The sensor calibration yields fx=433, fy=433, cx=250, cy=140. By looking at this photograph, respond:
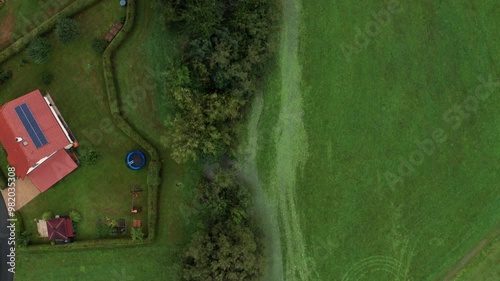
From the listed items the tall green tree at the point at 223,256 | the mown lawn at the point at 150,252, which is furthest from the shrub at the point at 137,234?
the tall green tree at the point at 223,256

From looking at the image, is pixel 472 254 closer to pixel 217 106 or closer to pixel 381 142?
pixel 381 142

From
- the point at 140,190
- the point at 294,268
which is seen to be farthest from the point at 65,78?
the point at 294,268

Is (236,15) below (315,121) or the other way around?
the other way around

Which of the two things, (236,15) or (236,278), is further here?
(236,15)

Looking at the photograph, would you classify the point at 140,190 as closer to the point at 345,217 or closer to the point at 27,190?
the point at 27,190

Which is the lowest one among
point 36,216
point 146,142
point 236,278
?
point 236,278

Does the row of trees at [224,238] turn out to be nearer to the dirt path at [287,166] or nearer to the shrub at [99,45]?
the dirt path at [287,166]
